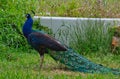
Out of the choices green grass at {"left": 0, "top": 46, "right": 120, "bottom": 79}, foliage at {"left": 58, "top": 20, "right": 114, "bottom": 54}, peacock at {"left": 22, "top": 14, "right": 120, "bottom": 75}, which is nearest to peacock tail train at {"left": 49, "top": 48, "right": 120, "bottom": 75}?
peacock at {"left": 22, "top": 14, "right": 120, "bottom": 75}

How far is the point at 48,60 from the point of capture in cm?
969

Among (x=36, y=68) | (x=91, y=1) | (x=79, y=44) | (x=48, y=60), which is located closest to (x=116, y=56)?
(x=79, y=44)

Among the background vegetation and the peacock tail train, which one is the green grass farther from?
the peacock tail train

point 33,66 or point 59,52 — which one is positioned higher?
point 59,52

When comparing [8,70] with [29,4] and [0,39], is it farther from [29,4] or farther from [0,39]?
[29,4]

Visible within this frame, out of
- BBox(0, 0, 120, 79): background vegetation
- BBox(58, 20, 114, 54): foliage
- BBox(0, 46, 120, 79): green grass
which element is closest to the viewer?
BBox(0, 46, 120, 79): green grass

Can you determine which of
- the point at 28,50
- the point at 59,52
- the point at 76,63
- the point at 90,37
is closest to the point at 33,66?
the point at 59,52

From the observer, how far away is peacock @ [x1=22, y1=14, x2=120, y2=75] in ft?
27.6

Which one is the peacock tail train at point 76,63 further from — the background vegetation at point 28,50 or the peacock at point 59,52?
the background vegetation at point 28,50

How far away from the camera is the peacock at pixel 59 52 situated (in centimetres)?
841

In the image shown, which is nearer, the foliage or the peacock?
the peacock

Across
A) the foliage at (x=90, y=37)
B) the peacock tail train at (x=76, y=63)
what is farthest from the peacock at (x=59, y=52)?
the foliage at (x=90, y=37)

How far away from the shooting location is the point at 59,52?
8.62 metres

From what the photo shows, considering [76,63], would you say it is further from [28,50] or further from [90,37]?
[28,50]
